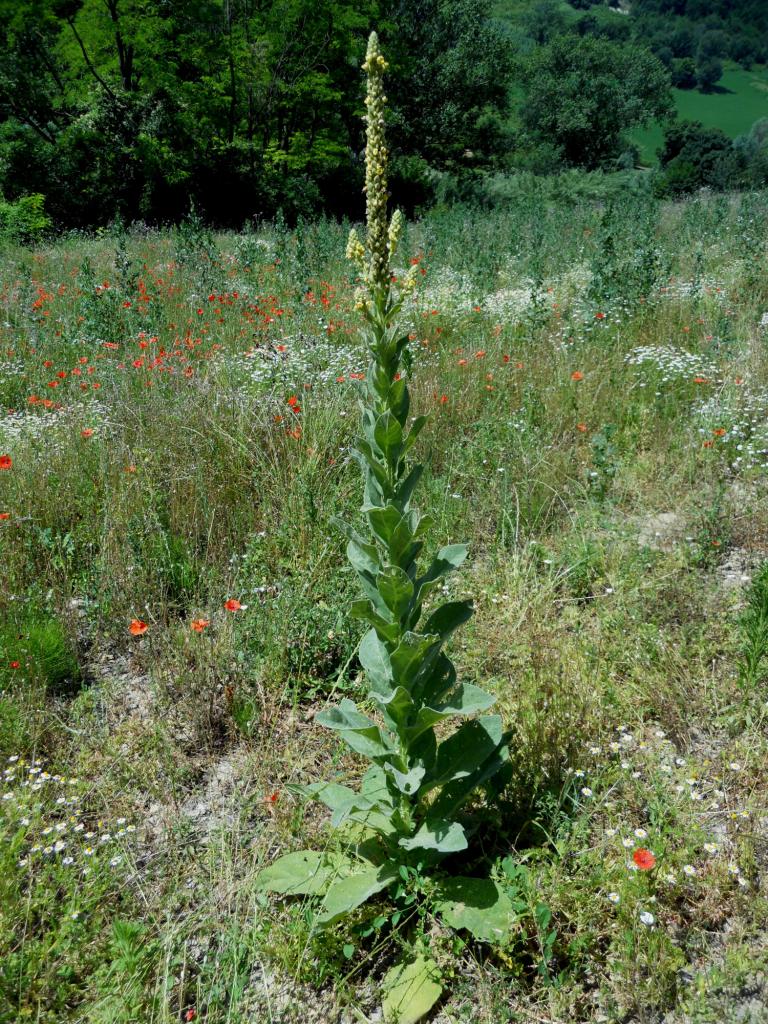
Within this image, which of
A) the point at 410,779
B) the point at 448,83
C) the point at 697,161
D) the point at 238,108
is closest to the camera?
the point at 410,779

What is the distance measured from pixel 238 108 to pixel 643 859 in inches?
1114

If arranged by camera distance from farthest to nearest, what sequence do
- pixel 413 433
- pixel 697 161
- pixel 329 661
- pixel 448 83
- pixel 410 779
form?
pixel 697 161, pixel 448 83, pixel 329 661, pixel 410 779, pixel 413 433

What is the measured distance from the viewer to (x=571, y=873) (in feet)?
7.34

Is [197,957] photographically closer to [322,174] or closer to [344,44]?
[322,174]

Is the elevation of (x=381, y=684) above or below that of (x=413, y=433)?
below

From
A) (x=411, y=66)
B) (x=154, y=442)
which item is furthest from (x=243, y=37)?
(x=154, y=442)

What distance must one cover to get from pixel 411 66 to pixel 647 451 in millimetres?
31006

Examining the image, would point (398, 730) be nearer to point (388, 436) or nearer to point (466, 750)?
point (466, 750)

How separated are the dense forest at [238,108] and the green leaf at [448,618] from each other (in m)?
19.8

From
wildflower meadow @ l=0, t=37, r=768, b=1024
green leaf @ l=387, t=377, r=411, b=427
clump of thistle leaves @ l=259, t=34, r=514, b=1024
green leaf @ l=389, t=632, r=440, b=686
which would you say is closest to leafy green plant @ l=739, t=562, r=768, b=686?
wildflower meadow @ l=0, t=37, r=768, b=1024

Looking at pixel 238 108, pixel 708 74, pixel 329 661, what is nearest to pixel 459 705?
pixel 329 661

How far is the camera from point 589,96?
44688mm

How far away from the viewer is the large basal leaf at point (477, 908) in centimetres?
200

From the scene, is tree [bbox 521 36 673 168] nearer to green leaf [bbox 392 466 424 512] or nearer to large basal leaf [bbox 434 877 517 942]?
green leaf [bbox 392 466 424 512]
